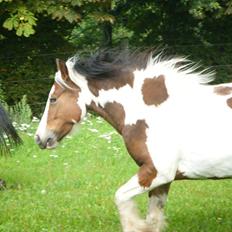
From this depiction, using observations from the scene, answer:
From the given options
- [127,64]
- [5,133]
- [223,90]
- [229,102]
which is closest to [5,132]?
[5,133]

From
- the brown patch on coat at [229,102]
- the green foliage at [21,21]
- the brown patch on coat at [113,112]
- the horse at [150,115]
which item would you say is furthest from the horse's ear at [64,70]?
the green foliage at [21,21]

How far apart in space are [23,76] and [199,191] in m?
7.56

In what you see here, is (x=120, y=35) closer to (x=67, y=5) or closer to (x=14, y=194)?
(x=67, y=5)

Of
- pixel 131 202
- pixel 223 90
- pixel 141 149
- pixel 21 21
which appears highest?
pixel 223 90

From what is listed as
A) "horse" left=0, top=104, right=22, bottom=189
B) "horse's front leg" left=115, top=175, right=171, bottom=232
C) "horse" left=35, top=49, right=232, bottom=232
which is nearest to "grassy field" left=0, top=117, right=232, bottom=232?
"horse" left=0, top=104, right=22, bottom=189

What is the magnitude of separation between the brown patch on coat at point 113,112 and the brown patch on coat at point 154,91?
26 centimetres

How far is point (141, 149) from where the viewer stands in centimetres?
541

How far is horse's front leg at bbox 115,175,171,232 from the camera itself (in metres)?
5.38

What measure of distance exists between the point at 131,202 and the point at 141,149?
462 mm

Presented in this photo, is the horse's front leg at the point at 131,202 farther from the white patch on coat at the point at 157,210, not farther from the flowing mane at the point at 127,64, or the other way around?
the flowing mane at the point at 127,64

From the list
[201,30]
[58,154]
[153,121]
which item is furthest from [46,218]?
[201,30]

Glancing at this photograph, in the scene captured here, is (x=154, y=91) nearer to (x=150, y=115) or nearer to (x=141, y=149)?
(x=150, y=115)

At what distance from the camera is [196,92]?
18.0ft

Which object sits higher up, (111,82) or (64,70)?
(64,70)
